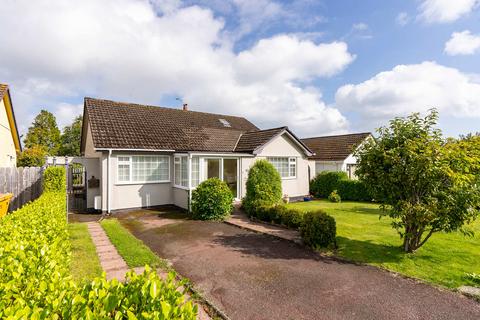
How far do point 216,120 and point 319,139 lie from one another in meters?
12.6

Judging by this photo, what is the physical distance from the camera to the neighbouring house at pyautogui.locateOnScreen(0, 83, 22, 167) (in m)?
16.7

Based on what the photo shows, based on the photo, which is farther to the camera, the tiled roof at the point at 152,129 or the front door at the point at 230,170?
the front door at the point at 230,170

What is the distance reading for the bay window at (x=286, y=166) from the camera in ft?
60.0

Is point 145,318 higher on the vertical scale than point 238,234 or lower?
higher

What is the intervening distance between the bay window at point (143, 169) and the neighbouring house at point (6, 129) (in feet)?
28.6

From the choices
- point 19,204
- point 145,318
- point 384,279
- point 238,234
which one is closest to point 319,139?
point 238,234

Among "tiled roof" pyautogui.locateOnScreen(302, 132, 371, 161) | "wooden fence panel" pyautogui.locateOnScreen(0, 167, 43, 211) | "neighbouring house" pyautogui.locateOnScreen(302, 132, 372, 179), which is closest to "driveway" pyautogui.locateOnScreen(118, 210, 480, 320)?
"wooden fence panel" pyautogui.locateOnScreen(0, 167, 43, 211)

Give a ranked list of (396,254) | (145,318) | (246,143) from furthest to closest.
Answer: (246,143) → (396,254) → (145,318)

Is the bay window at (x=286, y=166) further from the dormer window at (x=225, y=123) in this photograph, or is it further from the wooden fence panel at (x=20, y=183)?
the wooden fence panel at (x=20, y=183)

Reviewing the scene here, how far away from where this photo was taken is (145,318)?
6.65ft

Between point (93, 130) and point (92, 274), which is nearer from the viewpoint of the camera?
point (92, 274)

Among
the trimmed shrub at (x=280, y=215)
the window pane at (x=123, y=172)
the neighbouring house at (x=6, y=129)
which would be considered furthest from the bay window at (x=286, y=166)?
the neighbouring house at (x=6, y=129)

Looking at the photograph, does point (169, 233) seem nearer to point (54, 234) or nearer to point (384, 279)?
point (54, 234)

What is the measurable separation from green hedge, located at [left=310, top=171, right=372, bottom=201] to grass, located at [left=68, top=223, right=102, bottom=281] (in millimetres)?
16913
